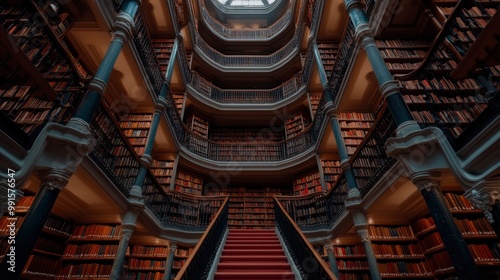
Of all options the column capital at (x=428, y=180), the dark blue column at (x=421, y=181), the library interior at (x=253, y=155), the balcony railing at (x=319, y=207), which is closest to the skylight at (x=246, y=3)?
the library interior at (x=253, y=155)

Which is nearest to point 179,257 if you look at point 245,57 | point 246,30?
point 245,57

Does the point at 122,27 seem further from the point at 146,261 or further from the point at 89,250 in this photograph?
the point at 146,261

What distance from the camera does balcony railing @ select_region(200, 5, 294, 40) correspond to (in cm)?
1191

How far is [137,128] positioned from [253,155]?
13.8 ft

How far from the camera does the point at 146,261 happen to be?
5.51 metres

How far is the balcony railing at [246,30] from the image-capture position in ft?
39.1

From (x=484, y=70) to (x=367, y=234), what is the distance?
3.10 m

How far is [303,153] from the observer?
26.6 ft

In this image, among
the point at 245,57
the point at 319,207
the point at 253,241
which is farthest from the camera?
the point at 245,57

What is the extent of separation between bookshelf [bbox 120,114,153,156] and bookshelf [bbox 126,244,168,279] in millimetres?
2201

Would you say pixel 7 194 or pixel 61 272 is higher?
pixel 7 194

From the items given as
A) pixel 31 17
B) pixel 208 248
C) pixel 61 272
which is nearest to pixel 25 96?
pixel 31 17

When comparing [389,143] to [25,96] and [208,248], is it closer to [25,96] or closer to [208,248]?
[208,248]

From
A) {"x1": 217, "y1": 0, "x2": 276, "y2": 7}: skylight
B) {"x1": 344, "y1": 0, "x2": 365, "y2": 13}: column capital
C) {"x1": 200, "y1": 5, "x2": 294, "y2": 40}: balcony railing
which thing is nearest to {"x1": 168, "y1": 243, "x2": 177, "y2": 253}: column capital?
{"x1": 344, "y1": 0, "x2": 365, "y2": 13}: column capital
